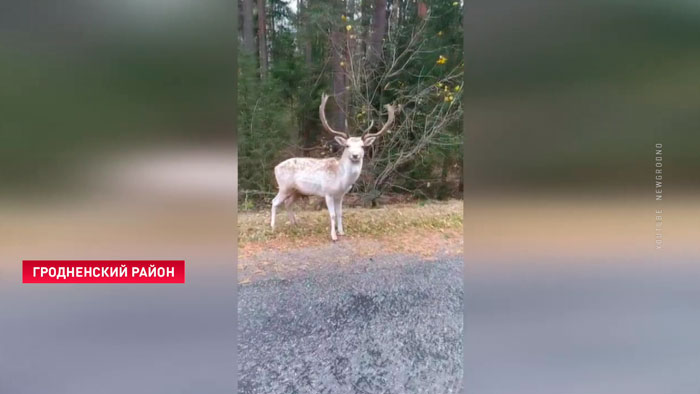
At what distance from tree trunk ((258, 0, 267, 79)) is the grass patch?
1.72 feet

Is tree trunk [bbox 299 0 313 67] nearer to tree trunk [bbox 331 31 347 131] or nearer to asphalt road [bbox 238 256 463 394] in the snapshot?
tree trunk [bbox 331 31 347 131]

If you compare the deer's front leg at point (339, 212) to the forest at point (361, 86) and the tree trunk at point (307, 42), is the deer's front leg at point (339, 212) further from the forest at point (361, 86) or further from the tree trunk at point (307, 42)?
the tree trunk at point (307, 42)

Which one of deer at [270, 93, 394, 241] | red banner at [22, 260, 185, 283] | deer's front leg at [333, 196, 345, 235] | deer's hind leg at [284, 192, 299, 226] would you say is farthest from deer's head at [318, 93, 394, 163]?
red banner at [22, 260, 185, 283]

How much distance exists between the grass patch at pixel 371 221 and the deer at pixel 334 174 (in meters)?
0.03

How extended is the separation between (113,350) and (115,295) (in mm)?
185

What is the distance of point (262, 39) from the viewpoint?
122 centimetres

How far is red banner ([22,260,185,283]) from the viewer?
3.52 ft

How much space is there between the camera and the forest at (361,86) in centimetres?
123

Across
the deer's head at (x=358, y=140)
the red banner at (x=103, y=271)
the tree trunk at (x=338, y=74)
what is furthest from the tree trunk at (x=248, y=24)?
the red banner at (x=103, y=271)

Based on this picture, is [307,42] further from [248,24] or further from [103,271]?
[103,271]

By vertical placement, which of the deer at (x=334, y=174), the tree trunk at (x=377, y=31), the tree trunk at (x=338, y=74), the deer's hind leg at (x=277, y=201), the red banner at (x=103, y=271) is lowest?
the red banner at (x=103, y=271)

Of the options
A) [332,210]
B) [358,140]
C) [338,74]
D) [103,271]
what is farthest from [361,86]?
[103,271]

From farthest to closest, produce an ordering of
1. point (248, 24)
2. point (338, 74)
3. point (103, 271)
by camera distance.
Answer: point (338, 74) < point (248, 24) < point (103, 271)

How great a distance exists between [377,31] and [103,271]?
129 centimetres
